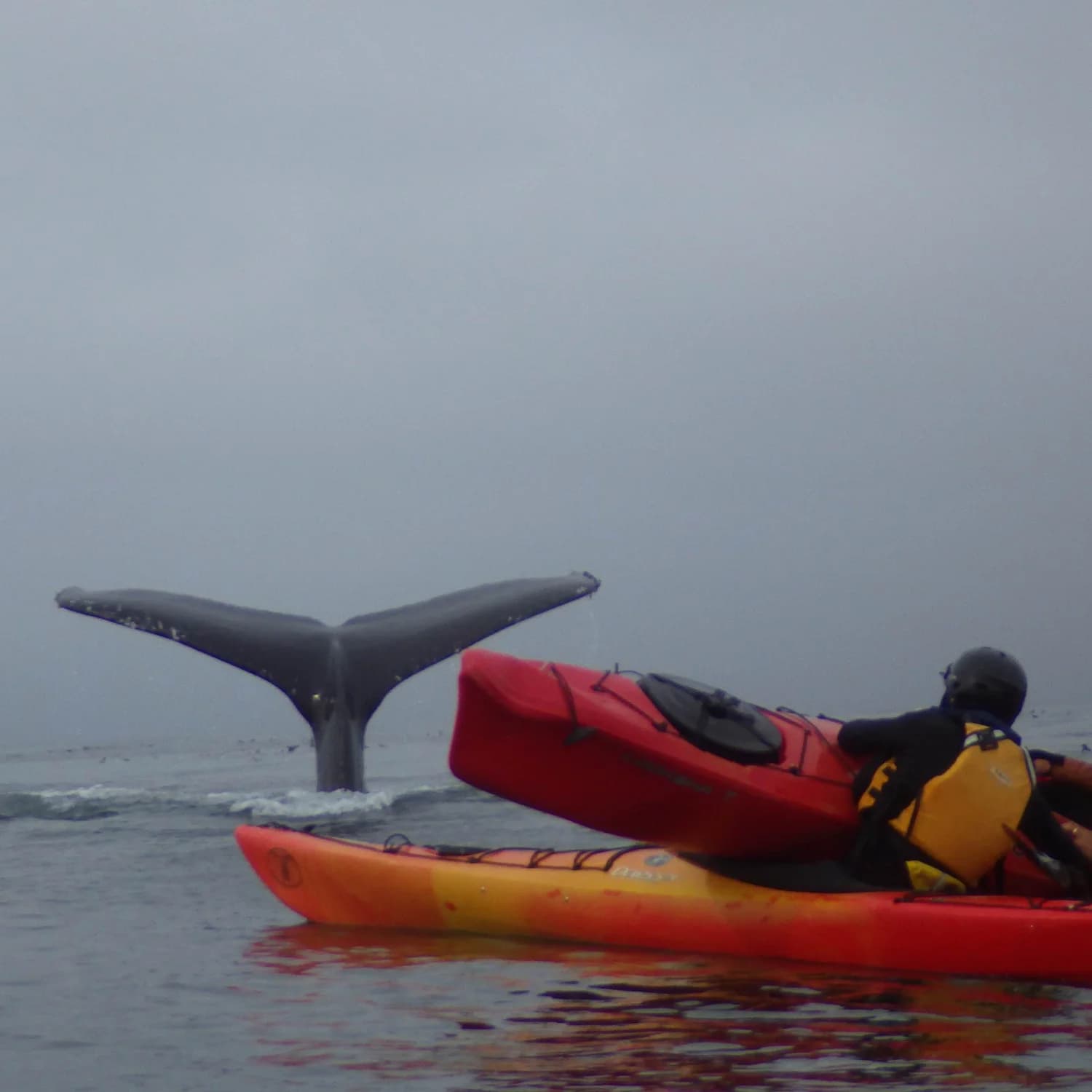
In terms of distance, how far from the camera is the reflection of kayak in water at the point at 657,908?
21.5 ft

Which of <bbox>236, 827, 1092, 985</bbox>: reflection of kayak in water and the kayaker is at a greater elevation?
the kayaker

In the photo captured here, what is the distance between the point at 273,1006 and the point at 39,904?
3.90 meters

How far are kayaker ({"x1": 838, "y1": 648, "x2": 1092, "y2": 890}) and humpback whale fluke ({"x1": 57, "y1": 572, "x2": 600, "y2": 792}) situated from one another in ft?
19.6

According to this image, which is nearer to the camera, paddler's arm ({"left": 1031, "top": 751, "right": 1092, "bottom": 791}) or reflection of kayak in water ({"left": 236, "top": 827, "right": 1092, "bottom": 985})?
reflection of kayak in water ({"left": 236, "top": 827, "right": 1092, "bottom": 985})

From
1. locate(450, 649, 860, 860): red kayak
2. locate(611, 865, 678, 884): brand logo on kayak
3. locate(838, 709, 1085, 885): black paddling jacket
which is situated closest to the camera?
locate(450, 649, 860, 860): red kayak

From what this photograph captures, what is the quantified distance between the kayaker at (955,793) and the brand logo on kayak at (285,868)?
3.18 m

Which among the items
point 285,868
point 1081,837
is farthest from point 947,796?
A: point 285,868

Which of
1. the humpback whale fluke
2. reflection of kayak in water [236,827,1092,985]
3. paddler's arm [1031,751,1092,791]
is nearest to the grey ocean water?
reflection of kayak in water [236,827,1092,985]

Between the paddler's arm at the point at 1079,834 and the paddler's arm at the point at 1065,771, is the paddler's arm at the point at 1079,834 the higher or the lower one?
the lower one

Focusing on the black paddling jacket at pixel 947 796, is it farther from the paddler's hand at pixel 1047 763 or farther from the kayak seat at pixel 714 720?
the paddler's hand at pixel 1047 763

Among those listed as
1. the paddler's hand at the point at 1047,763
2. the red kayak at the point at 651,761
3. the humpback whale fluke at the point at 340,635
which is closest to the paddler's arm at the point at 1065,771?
the paddler's hand at the point at 1047,763

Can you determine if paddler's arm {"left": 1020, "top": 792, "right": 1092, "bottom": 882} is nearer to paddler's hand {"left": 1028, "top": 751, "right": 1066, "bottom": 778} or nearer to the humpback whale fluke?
paddler's hand {"left": 1028, "top": 751, "right": 1066, "bottom": 778}

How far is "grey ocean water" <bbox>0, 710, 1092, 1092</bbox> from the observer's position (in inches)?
201

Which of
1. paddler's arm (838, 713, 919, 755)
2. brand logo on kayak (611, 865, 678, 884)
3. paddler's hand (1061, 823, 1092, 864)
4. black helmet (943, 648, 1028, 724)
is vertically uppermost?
black helmet (943, 648, 1028, 724)
